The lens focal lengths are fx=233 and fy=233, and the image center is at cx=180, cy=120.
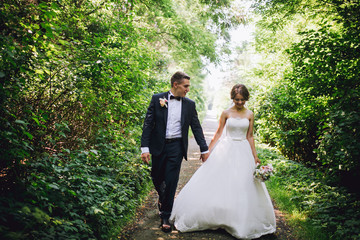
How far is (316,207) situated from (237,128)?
204cm

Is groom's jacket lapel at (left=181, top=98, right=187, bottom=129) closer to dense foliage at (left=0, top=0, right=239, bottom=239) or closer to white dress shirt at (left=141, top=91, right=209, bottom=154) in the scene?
white dress shirt at (left=141, top=91, right=209, bottom=154)

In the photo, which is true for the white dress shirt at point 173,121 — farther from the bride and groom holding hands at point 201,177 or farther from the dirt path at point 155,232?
the dirt path at point 155,232

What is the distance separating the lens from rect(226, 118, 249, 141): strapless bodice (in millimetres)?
4043

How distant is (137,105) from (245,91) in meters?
2.26

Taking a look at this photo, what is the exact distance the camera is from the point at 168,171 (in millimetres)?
3678

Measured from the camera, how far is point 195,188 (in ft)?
12.6

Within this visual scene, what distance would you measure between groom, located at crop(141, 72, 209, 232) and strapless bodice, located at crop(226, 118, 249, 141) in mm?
809

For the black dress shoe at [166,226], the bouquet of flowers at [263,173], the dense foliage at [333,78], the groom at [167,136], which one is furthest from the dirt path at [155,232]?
the dense foliage at [333,78]

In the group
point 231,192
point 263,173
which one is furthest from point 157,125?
point 263,173

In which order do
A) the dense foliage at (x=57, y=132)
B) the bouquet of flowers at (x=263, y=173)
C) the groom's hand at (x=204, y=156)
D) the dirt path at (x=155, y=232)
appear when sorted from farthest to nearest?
the groom's hand at (x=204, y=156) < the bouquet of flowers at (x=263, y=173) < the dirt path at (x=155, y=232) < the dense foliage at (x=57, y=132)

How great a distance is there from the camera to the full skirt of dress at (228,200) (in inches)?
137

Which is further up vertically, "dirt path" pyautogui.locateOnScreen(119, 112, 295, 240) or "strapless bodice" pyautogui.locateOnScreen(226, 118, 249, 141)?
"strapless bodice" pyautogui.locateOnScreen(226, 118, 249, 141)

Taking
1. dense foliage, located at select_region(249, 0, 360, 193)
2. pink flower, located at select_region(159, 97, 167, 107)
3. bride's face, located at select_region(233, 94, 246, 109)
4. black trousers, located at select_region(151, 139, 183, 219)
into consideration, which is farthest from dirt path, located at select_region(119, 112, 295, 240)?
bride's face, located at select_region(233, 94, 246, 109)

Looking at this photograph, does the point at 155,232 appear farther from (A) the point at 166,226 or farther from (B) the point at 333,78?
(B) the point at 333,78
